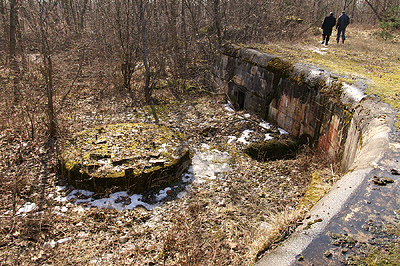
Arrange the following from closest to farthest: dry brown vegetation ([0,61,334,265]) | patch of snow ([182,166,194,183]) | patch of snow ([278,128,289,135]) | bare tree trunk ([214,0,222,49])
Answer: dry brown vegetation ([0,61,334,265]) → patch of snow ([182,166,194,183]) → patch of snow ([278,128,289,135]) → bare tree trunk ([214,0,222,49])

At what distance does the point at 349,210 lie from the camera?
2133 mm

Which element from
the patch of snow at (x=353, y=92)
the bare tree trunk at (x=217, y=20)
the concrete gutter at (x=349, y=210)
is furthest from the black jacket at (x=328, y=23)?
the concrete gutter at (x=349, y=210)

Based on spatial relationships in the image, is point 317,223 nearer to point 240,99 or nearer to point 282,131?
point 282,131

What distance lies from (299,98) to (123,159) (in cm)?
399

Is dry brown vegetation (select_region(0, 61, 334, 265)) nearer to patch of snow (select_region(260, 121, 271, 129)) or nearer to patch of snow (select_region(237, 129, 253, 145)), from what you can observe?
patch of snow (select_region(237, 129, 253, 145))

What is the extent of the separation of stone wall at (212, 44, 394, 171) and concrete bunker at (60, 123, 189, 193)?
2.64 metres

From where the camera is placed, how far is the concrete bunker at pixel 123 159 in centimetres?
466

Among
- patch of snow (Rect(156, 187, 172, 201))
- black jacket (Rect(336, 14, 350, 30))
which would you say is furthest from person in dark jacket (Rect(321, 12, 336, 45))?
Answer: patch of snow (Rect(156, 187, 172, 201))

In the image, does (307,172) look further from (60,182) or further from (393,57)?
(393,57)

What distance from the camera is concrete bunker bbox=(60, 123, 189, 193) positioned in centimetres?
466

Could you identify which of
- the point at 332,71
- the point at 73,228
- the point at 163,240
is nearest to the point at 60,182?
the point at 73,228

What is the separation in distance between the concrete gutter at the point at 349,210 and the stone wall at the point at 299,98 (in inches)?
20.8

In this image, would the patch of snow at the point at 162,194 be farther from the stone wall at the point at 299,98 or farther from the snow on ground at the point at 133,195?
the stone wall at the point at 299,98

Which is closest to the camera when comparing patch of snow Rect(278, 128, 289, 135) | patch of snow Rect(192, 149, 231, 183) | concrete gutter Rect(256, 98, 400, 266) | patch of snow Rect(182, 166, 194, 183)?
concrete gutter Rect(256, 98, 400, 266)
